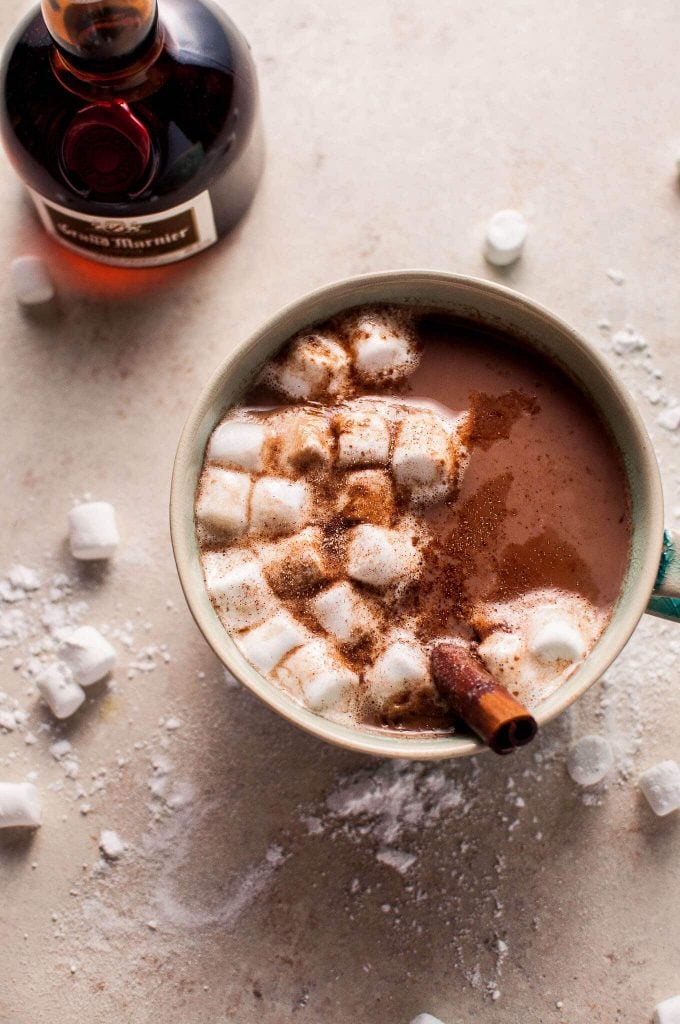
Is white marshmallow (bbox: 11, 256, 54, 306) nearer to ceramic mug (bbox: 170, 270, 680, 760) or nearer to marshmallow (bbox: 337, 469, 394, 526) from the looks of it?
ceramic mug (bbox: 170, 270, 680, 760)

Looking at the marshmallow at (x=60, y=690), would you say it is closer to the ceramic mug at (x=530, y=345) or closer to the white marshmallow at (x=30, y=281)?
the ceramic mug at (x=530, y=345)

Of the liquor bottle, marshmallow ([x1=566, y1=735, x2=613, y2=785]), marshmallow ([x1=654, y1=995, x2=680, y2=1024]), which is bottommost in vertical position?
marshmallow ([x1=654, y1=995, x2=680, y2=1024])

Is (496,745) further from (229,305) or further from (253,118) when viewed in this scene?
(253,118)

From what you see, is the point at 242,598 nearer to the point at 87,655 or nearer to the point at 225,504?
the point at 225,504

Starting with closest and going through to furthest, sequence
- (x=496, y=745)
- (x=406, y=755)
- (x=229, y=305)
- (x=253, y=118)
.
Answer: (x=496, y=745)
(x=406, y=755)
(x=253, y=118)
(x=229, y=305)

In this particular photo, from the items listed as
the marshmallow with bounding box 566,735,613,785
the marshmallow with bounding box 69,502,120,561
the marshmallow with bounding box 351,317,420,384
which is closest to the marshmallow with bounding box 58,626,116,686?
the marshmallow with bounding box 69,502,120,561

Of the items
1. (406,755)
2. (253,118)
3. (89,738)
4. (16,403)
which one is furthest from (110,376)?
(406,755)
